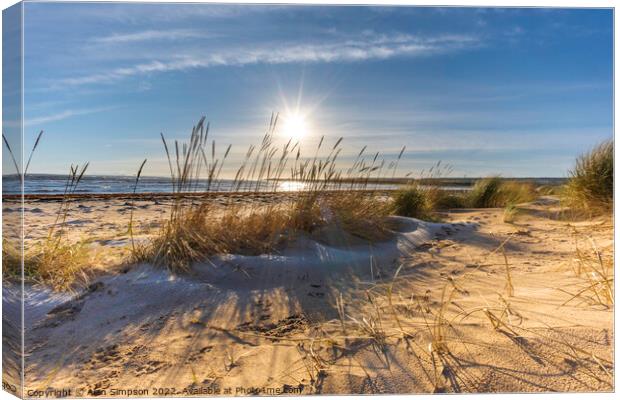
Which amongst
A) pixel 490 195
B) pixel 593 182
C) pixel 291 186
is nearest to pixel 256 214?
pixel 291 186

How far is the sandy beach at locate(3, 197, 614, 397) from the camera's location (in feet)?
3.83

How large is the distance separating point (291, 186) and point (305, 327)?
65.1 inches

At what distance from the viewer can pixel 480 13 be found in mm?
1534

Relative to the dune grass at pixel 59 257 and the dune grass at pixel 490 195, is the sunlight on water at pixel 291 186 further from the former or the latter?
the dune grass at pixel 490 195

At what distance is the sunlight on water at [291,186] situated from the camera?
3.08 m

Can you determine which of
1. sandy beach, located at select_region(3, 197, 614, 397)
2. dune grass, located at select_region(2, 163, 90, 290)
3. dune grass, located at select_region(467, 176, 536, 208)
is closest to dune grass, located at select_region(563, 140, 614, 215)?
sandy beach, located at select_region(3, 197, 614, 397)

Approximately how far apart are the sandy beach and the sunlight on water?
0.53 meters

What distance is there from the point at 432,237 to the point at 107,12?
9.84 feet

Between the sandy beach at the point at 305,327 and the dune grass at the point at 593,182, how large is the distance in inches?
64.9

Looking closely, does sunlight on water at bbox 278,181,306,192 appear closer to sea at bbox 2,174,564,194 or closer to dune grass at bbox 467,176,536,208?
sea at bbox 2,174,564,194

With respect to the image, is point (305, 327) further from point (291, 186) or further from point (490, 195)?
point (490, 195)

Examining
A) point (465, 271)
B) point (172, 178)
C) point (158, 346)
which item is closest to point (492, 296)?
point (465, 271)

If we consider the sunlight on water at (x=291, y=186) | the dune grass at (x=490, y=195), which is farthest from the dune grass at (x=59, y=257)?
the dune grass at (x=490, y=195)

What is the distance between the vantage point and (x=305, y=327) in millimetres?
1636
